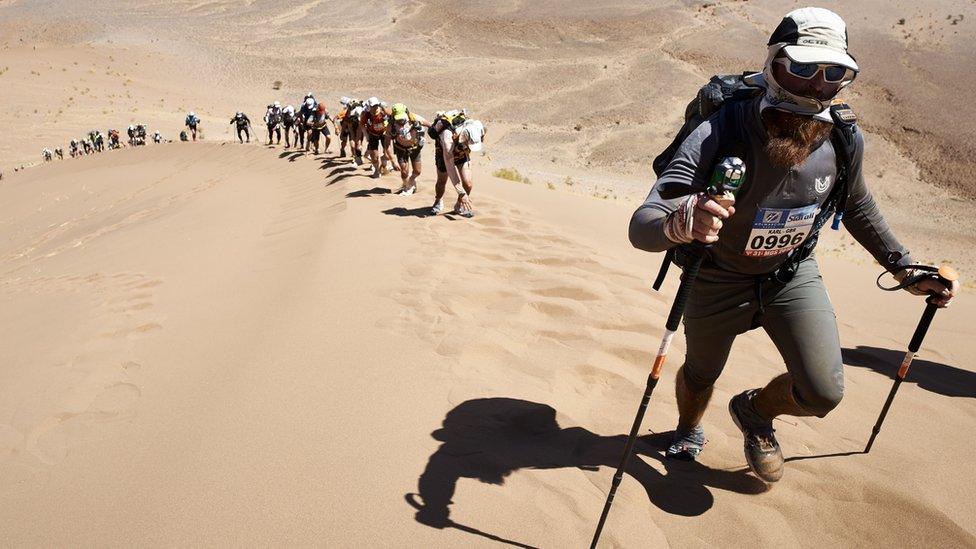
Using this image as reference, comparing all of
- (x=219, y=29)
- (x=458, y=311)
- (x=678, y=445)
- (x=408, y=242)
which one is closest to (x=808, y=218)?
(x=678, y=445)

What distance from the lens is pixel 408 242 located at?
7.37m

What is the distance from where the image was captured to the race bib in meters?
2.69

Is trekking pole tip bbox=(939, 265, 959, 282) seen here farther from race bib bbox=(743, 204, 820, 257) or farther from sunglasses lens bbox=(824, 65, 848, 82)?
sunglasses lens bbox=(824, 65, 848, 82)

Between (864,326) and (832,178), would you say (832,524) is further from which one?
(864,326)

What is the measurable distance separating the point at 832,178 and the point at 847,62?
18.8 inches

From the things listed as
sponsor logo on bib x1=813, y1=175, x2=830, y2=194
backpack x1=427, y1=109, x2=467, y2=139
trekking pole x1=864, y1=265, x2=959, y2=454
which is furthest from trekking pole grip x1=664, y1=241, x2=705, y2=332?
backpack x1=427, y1=109, x2=467, y2=139

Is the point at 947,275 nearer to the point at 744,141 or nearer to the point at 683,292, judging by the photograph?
the point at 744,141

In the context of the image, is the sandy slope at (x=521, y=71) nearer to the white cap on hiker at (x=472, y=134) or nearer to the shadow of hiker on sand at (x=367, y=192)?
the shadow of hiker on sand at (x=367, y=192)

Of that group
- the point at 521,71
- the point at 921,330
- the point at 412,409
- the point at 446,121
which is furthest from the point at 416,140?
the point at 521,71

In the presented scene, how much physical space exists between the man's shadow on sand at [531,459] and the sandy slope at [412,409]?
0.01 meters

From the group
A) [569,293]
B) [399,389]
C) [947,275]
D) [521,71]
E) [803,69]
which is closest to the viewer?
[803,69]

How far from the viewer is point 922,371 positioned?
5039 millimetres

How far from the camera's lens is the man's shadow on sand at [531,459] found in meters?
2.97

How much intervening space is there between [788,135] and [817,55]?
305mm
